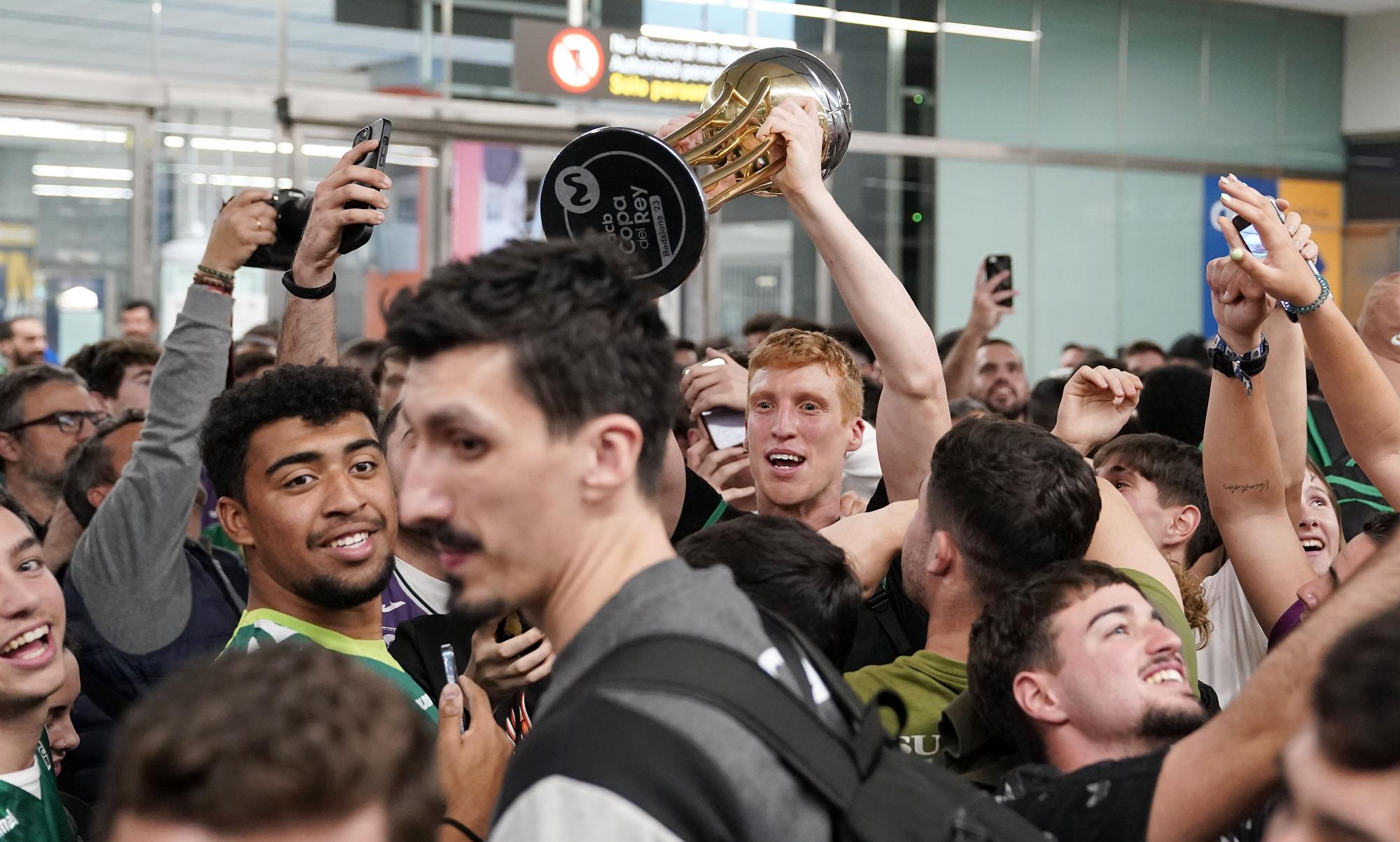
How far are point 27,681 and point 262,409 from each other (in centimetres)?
67

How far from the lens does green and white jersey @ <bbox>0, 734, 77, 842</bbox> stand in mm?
2271

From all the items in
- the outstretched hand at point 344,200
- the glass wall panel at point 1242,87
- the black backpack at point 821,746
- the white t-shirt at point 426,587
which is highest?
the glass wall panel at point 1242,87

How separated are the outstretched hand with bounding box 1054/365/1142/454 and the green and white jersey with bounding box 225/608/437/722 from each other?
1.50 metres

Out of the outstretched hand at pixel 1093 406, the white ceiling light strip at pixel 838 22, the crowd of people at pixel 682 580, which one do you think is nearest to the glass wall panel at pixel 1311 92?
the white ceiling light strip at pixel 838 22

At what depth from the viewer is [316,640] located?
2650 millimetres

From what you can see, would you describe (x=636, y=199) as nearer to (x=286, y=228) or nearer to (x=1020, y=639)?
(x=1020, y=639)

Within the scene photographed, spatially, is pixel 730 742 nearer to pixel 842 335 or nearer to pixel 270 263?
pixel 270 263

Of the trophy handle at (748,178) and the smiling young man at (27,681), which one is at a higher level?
the trophy handle at (748,178)

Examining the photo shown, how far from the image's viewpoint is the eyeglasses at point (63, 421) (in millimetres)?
4793

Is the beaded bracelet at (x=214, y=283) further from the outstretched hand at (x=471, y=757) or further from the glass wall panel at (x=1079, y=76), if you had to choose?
the glass wall panel at (x=1079, y=76)

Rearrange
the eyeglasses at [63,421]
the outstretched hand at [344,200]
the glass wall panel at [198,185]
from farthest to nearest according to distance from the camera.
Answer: the glass wall panel at [198,185] < the eyeglasses at [63,421] < the outstretched hand at [344,200]

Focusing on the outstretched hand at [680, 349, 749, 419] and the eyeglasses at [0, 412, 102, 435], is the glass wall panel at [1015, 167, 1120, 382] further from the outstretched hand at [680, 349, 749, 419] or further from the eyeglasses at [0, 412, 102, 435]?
the eyeglasses at [0, 412, 102, 435]

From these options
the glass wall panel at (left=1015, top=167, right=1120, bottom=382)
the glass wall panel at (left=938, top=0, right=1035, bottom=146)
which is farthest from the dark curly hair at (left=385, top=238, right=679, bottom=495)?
the glass wall panel at (left=1015, top=167, right=1120, bottom=382)

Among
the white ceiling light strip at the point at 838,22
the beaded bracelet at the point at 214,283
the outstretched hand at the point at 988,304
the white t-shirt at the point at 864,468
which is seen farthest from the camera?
the white ceiling light strip at the point at 838,22
